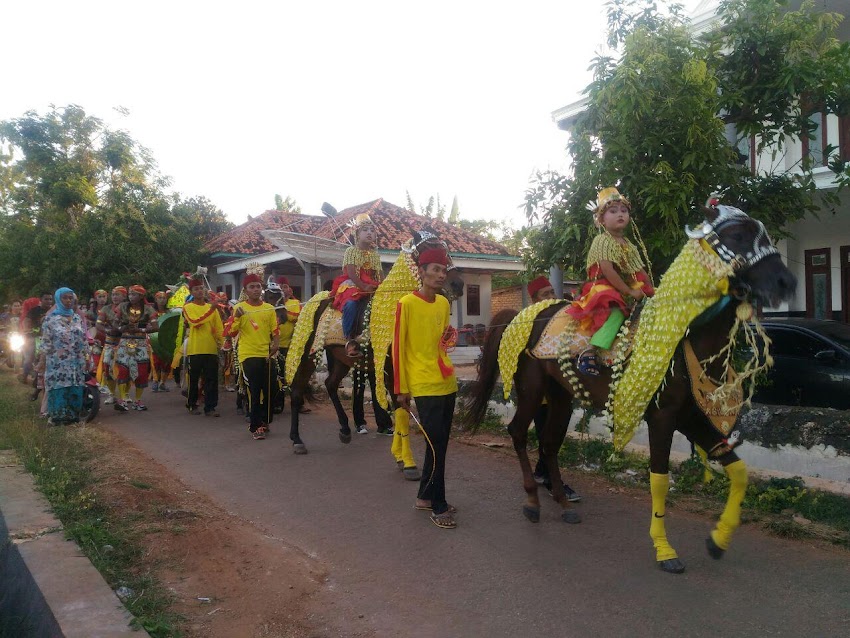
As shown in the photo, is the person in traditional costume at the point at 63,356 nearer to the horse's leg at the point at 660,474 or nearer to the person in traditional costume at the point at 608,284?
the person in traditional costume at the point at 608,284

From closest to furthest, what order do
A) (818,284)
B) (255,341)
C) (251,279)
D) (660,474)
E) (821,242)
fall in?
(660,474), (255,341), (251,279), (821,242), (818,284)

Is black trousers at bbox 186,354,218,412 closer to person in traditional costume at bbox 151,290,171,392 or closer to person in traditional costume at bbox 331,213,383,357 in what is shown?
person in traditional costume at bbox 151,290,171,392

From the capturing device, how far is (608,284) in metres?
4.80

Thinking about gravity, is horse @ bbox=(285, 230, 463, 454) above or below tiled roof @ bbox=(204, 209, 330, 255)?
below

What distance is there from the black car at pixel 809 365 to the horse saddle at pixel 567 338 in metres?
3.32

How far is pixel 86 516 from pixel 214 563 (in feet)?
4.45

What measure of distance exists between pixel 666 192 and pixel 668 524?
113 inches

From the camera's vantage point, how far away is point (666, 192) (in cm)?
595

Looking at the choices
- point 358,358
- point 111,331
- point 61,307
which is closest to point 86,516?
point 358,358

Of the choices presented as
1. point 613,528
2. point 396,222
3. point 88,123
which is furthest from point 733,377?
point 88,123

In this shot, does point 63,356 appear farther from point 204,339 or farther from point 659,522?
point 659,522

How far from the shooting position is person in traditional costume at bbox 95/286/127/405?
412 inches

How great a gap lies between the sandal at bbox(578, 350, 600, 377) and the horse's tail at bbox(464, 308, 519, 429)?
3.98 feet

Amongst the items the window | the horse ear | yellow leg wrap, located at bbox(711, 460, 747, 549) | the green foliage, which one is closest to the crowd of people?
the horse ear
